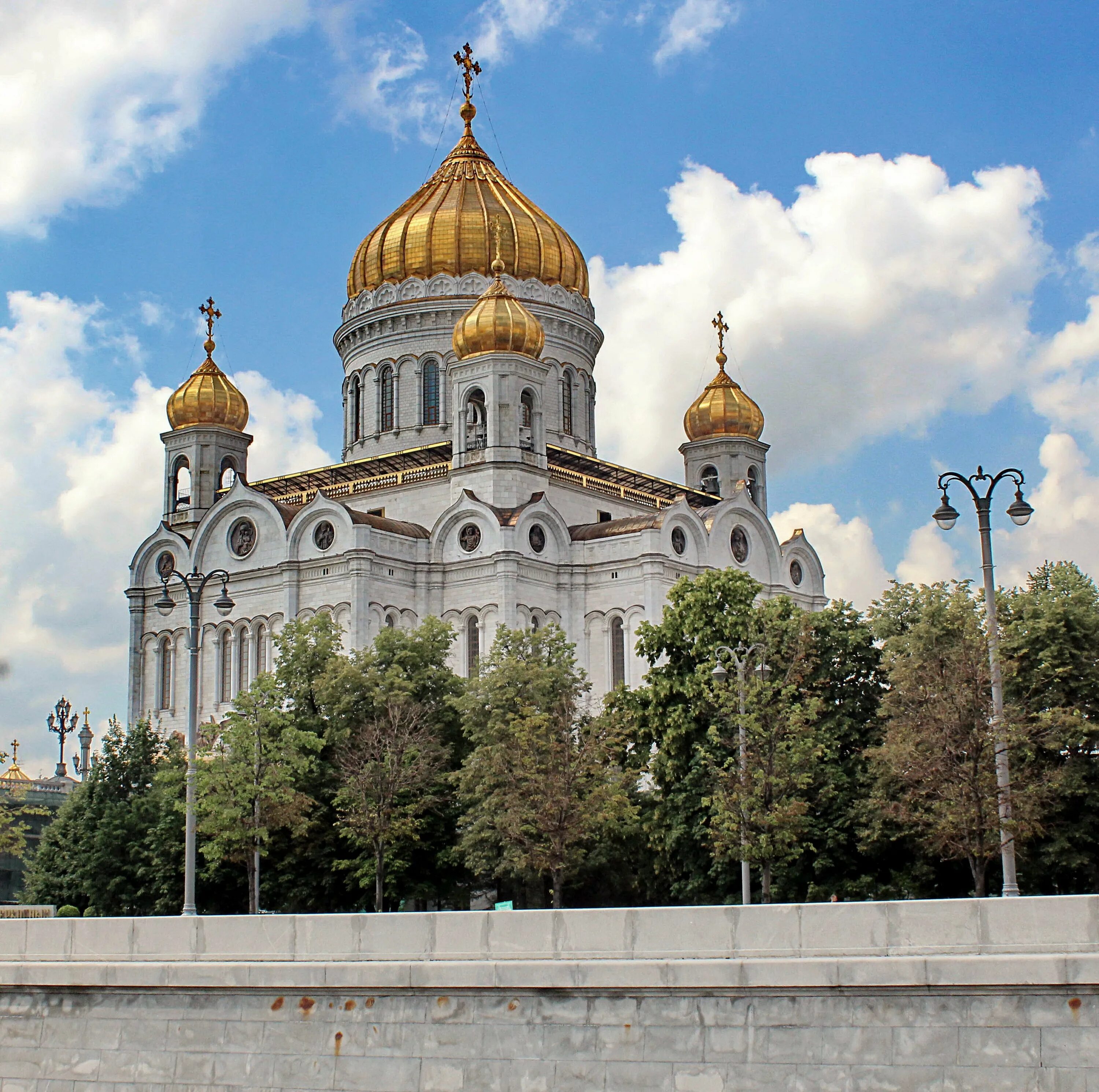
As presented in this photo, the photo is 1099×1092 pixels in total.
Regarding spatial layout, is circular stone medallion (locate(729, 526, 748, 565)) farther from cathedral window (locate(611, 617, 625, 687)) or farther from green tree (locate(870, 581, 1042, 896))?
green tree (locate(870, 581, 1042, 896))

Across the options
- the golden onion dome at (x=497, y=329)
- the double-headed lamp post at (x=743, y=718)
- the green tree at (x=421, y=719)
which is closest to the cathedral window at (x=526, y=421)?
the golden onion dome at (x=497, y=329)

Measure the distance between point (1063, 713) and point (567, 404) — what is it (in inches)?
1461

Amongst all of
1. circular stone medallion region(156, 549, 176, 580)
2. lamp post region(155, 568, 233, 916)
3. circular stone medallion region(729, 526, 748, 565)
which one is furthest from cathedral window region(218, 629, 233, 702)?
lamp post region(155, 568, 233, 916)

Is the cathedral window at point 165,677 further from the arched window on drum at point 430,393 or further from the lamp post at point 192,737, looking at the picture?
the lamp post at point 192,737

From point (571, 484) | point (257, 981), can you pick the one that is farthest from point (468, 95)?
point (257, 981)

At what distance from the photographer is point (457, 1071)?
1992 cm

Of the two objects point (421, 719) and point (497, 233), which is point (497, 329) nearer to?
point (497, 233)

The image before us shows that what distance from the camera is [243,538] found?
62.0 meters

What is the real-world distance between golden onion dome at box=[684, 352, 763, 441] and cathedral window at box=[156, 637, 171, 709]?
23.0 metres

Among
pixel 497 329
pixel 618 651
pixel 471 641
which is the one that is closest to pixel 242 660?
pixel 471 641

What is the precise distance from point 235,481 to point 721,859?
31567mm

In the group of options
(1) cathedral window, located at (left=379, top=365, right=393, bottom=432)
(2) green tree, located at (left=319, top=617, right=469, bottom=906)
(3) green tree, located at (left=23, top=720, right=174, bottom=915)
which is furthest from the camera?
(1) cathedral window, located at (left=379, top=365, right=393, bottom=432)

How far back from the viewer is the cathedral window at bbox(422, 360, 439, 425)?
66250 mm

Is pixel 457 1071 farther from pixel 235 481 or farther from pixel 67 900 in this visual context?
pixel 235 481
